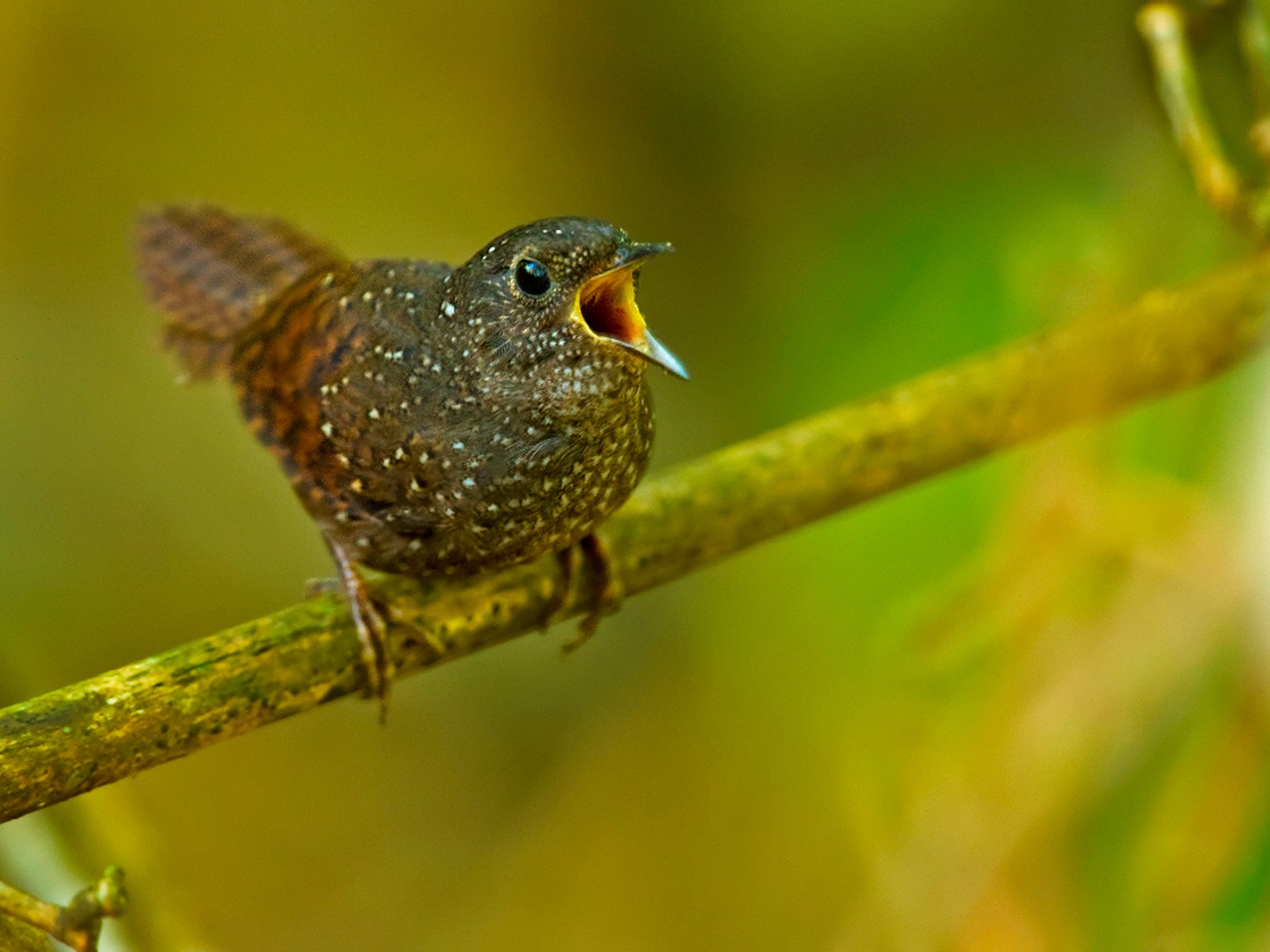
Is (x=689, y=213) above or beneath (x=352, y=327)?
beneath

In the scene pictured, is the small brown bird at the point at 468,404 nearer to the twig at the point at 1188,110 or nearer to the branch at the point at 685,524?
the branch at the point at 685,524

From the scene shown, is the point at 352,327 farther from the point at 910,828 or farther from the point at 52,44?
the point at 52,44

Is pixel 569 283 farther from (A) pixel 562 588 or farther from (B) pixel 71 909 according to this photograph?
(B) pixel 71 909

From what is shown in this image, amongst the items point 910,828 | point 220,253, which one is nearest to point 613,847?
point 910,828

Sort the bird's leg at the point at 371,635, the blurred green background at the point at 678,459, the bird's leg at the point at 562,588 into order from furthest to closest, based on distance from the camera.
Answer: the blurred green background at the point at 678,459, the bird's leg at the point at 562,588, the bird's leg at the point at 371,635

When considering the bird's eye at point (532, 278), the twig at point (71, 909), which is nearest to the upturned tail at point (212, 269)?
the bird's eye at point (532, 278)
